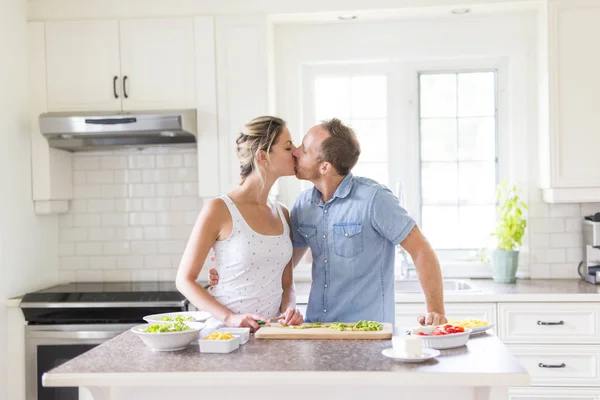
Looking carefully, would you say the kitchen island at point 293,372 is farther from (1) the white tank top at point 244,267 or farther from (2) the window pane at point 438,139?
(2) the window pane at point 438,139

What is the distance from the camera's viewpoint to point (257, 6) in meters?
4.01

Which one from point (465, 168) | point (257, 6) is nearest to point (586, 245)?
point (465, 168)

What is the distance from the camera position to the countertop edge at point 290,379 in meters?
1.86

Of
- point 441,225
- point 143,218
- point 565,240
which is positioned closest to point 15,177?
point 143,218

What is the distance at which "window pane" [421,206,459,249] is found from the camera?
4.46 m

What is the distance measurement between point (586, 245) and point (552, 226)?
0.74 feet

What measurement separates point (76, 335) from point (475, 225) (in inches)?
92.9

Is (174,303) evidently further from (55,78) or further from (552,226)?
(552,226)

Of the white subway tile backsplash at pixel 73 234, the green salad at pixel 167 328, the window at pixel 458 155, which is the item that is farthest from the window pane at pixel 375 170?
the green salad at pixel 167 328

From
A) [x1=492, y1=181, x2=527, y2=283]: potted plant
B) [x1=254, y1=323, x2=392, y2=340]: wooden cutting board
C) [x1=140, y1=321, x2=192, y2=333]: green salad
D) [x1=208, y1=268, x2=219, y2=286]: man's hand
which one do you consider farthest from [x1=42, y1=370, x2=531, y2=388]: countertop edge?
[x1=492, y1=181, x2=527, y2=283]: potted plant

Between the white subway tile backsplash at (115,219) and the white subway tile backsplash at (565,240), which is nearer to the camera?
the white subway tile backsplash at (565,240)

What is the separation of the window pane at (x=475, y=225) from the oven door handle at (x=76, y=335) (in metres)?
2.09

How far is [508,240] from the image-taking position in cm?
408

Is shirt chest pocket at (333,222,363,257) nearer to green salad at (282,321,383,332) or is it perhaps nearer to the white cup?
green salad at (282,321,383,332)
